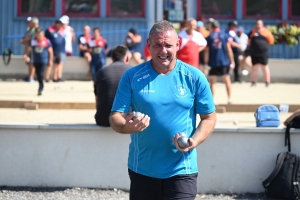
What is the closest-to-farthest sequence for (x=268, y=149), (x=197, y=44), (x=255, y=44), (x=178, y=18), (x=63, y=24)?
(x=268, y=149)
(x=197, y=44)
(x=255, y=44)
(x=63, y=24)
(x=178, y=18)

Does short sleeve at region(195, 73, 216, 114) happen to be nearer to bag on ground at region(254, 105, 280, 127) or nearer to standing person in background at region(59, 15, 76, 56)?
bag on ground at region(254, 105, 280, 127)

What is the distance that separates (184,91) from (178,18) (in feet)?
68.2

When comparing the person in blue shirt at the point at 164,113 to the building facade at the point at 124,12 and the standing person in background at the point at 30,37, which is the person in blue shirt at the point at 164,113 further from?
the building facade at the point at 124,12

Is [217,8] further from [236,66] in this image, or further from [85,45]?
[85,45]

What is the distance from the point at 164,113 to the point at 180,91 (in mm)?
182

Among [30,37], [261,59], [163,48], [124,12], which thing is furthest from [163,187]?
[124,12]

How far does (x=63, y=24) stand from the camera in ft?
70.3

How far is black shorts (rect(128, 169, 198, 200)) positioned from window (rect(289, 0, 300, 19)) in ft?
69.2

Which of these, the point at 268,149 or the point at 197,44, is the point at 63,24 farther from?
the point at 268,149

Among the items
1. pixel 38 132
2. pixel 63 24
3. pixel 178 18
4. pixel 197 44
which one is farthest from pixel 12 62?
A: pixel 38 132

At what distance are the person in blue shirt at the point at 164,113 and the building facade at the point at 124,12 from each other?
65.3ft

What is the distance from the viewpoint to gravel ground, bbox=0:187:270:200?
26.3 ft

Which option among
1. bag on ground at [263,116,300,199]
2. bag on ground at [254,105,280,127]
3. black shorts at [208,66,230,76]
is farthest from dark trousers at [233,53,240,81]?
bag on ground at [263,116,300,199]

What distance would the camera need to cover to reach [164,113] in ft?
15.8
